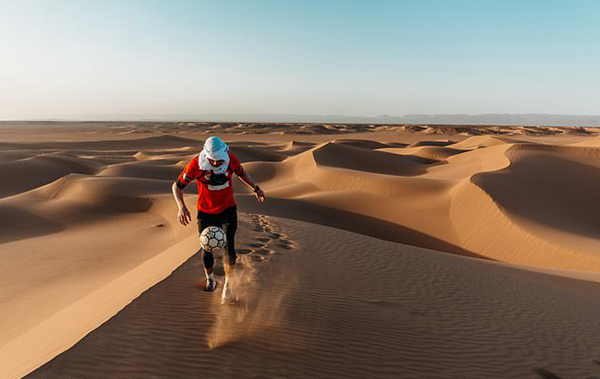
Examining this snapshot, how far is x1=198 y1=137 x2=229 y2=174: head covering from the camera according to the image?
3963mm

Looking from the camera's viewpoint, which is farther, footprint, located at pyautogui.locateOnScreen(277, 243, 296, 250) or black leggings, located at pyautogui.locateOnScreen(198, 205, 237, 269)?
footprint, located at pyautogui.locateOnScreen(277, 243, 296, 250)

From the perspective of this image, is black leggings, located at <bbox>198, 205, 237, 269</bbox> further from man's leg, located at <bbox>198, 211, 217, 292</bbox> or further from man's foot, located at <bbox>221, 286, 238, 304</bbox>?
man's foot, located at <bbox>221, 286, 238, 304</bbox>

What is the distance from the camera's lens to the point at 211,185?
4.12m

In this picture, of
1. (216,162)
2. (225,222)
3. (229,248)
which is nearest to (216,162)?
(216,162)

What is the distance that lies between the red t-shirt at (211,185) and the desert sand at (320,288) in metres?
1.08

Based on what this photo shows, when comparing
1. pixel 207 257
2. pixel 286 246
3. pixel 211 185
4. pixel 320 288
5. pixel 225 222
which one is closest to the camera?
pixel 211 185

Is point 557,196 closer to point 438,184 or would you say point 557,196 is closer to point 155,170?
point 438,184

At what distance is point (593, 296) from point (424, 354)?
4.64 metres

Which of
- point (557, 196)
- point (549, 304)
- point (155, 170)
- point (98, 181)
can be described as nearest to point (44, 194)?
point (98, 181)

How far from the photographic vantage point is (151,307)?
3.98 m

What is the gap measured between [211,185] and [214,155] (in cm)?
35

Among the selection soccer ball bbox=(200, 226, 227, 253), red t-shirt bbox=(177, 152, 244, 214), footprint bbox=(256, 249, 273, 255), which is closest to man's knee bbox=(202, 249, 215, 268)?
soccer ball bbox=(200, 226, 227, 253)

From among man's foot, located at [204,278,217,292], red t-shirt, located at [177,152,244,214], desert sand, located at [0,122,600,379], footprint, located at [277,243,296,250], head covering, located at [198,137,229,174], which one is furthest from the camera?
footprint, located at [277,243,296,250]

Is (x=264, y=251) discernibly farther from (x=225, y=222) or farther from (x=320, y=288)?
(x=225, y=222)
